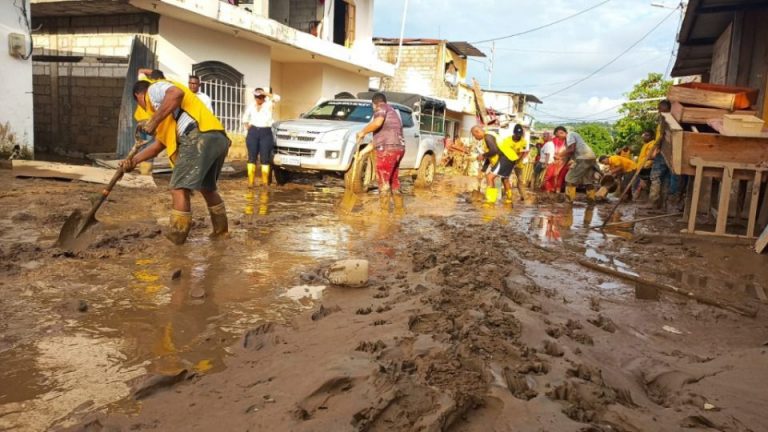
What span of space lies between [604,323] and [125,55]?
38.4 feet

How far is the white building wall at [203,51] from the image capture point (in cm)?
1182

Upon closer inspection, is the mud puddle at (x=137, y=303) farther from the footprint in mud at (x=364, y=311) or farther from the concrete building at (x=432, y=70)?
the concrete building at (x=432, y=70)

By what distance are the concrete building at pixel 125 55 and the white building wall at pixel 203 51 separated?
2 cm

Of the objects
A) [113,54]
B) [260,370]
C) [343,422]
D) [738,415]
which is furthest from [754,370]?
[113,54]

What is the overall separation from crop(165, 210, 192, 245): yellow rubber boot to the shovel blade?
2.20 ft

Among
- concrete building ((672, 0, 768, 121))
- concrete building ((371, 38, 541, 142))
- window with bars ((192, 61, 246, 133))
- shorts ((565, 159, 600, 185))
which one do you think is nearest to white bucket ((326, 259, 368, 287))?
concrete building ((672, 0, 768, 121))

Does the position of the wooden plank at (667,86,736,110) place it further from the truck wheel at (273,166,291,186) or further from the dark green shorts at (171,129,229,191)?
the truck wheel at (273,166,291,186)

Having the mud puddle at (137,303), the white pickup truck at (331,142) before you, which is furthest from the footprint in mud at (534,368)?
the white pickup truck at (331,142)

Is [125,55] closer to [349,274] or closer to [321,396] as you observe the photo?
[349,274]

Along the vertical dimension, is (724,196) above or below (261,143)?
below

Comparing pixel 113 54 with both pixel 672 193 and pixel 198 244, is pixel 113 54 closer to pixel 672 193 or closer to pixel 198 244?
pixel 198 244

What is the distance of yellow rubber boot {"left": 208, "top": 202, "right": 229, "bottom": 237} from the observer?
202 inches

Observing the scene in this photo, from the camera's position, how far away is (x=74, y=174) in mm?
8125

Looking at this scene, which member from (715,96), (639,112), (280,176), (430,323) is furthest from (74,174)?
(639,112)
